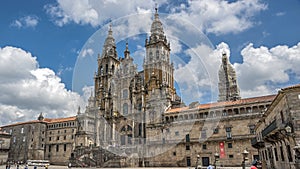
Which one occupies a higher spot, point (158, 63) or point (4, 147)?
point (158, 63)

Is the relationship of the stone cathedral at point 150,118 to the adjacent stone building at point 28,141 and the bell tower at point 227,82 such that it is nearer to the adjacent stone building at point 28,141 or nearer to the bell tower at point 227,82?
the bell tower at point 227,82

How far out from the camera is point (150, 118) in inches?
1877

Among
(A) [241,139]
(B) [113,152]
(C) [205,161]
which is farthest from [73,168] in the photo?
(A) [241,139]

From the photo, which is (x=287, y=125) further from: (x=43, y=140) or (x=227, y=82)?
(x=227, y=82)

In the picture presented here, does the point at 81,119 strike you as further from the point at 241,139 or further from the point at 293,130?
the point at 293,130

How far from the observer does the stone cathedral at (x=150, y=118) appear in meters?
38.7

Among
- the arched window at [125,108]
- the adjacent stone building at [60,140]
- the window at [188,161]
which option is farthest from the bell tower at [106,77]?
the window at [188,161]

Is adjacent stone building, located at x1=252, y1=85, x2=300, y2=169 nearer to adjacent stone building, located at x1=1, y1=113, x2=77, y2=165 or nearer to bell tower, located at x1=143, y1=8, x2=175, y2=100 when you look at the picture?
bell tower, located at x1=143, y1=8, x2=175, y2=100

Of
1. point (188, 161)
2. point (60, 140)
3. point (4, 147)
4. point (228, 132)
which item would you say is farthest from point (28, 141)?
point (228, 132)

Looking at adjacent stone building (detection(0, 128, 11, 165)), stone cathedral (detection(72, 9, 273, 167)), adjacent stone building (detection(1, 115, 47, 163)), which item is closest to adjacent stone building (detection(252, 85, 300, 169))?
stone cathedral (detection(72, 9, 273, 167))

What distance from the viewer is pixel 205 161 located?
38.4 m

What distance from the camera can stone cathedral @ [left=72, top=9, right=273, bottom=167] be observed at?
38.7 m

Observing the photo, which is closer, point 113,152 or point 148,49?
point 113,152

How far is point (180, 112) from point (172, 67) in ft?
61.0
